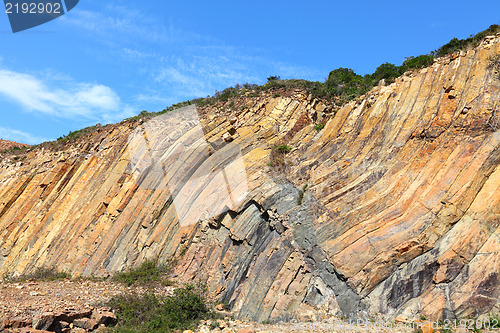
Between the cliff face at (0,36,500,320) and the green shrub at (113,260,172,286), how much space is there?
1.77ft

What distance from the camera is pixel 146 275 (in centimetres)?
1580

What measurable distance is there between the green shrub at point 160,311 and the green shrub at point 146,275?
46.3 inches

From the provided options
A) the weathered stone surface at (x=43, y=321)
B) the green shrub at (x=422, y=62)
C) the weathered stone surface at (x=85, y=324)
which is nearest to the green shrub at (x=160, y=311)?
the weathered stone surface at (x=85, y=324)

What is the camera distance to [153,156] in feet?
66.5

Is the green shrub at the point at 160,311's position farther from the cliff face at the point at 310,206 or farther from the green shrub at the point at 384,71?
the green shrub at the point at 384,71

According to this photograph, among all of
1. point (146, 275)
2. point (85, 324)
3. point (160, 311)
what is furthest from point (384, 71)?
point (85, 324)

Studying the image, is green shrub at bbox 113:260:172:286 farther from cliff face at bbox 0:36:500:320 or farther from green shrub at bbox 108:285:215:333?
green shrub at bbox 108:285:215:333

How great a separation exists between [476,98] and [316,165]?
20.6 ft

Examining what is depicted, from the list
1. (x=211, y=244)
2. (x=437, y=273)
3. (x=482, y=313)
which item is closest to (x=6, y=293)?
(x=211, y=244)

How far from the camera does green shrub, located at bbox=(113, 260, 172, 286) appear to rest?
15.2 metres

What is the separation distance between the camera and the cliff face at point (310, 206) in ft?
37.1

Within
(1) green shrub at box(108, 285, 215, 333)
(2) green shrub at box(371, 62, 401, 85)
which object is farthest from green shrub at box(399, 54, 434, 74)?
(1) green shrub at box(108, 285, 215, 333)

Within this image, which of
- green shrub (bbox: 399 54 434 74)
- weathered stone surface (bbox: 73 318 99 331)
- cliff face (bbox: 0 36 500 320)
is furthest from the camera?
green shrub (bbox: 399 54 434 74)

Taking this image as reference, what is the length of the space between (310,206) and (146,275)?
24.8 feet
